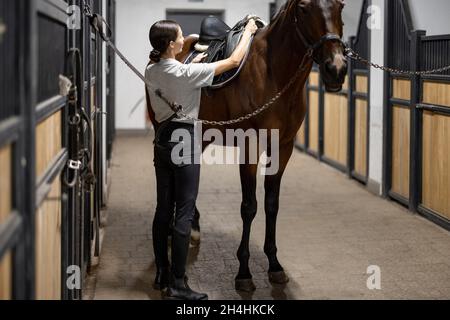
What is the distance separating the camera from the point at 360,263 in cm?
398

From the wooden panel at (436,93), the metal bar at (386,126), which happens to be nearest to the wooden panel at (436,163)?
the wooden panel at (436,93)

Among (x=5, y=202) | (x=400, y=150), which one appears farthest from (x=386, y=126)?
(x=5, y=202)

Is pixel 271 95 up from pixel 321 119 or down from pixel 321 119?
up

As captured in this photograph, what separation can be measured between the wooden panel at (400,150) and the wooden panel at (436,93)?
0.42 meters

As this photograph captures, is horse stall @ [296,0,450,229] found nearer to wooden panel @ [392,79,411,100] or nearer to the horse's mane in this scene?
wooden panel @ [392,79,411,100]

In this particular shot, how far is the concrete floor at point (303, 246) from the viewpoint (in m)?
3.50

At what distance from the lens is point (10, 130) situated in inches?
61.2

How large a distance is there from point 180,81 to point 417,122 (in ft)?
9.47

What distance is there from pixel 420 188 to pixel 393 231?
670 mm

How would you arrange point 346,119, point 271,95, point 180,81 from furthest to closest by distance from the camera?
point 346,119, point 271,95, point 180,81

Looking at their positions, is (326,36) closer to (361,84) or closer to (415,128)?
(415,128)

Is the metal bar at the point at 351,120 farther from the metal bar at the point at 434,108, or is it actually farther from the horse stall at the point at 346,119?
the metal bar at the point at 434,108
